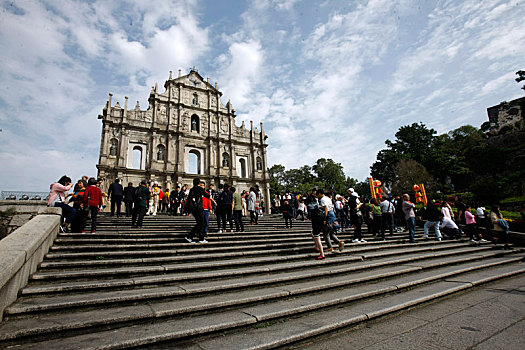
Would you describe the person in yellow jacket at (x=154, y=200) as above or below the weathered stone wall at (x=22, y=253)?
above

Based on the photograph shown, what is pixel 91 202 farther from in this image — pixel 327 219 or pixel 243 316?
pixel 327 219

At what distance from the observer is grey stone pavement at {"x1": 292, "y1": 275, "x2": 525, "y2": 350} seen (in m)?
2.63

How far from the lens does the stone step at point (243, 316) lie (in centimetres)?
251

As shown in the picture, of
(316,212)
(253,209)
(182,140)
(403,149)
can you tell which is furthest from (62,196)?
(403,149)

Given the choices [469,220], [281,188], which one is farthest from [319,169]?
[469,220]

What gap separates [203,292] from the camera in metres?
3.70

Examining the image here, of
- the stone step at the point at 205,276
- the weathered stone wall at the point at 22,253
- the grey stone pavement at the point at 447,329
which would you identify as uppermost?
the weathered stone wall at the point at 22,253

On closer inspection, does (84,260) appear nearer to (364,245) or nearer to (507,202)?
(364,245)

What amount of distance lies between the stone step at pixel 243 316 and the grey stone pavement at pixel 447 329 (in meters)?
0.14

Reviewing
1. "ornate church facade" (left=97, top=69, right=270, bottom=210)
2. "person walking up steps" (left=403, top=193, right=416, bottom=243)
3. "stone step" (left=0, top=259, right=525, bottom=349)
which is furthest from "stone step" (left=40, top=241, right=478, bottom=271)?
"ornate church facade" (left=97, top=69, right=270, bottom=210)

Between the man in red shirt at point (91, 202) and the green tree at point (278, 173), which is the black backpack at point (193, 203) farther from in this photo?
the green tree at point (278, 173)

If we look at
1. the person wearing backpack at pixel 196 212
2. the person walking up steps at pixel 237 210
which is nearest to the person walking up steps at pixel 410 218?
the person walking up steps at pixel 237 210

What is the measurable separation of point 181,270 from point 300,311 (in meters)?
2.41

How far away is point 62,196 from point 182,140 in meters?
20.8
